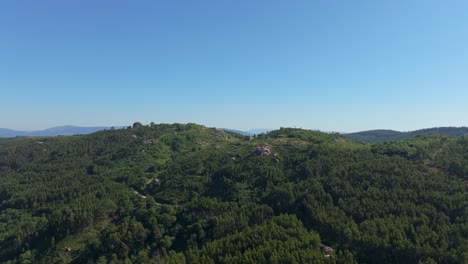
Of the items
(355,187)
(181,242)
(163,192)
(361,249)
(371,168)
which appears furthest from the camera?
(163,192)

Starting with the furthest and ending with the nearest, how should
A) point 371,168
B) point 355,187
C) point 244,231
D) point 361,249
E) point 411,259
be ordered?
point 371,168 < point 355,187 < point 244,231 < point 361,249 < point 411,259

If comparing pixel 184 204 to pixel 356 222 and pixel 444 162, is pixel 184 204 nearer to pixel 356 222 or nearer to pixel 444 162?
pixel 356 222

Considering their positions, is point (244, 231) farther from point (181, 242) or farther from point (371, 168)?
point (371, 168)

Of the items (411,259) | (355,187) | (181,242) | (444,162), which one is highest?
(444,162)

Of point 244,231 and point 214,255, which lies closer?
point 214,255

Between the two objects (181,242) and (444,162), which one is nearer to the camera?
(181,242)

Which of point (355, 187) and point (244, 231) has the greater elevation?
point (355, 187)

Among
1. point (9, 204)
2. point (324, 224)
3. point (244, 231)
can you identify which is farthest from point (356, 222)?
point (9, 204)

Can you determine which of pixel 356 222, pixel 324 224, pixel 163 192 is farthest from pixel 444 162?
pixel 163 192

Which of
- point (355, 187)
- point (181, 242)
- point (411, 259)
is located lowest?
point (181, 242)
